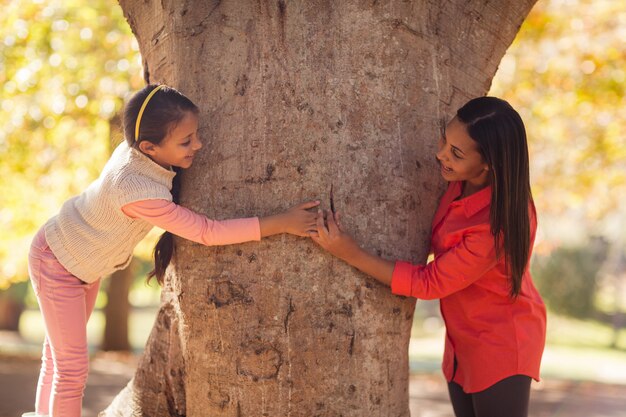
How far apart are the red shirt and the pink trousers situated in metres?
1.38

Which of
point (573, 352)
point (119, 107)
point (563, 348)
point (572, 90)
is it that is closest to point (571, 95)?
point (572, 90)

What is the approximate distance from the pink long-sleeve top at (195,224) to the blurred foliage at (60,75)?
6.78 meters

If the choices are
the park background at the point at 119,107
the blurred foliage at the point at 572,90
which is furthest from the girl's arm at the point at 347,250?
the blurred foliage at the point at 572,90

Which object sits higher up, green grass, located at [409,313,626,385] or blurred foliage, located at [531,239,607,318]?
blurred foliage, located at [531,239,607,318]

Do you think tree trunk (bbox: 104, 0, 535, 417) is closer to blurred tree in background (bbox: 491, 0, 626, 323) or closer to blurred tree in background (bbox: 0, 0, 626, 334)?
blurred tree in background (bbox: 0, 0, 626, 334)

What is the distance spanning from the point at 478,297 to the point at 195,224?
1.18 m

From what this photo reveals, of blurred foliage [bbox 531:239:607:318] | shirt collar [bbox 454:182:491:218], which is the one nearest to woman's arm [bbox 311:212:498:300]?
shirt collar [bbox 454:182:491:218]

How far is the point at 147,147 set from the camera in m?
2.93

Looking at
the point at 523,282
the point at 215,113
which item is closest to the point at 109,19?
the point at 215,113

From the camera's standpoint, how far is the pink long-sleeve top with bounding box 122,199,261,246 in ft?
9.09

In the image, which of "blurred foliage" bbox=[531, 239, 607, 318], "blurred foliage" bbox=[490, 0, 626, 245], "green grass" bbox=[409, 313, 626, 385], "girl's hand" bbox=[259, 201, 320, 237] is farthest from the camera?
"blurred foliage" bbox=[531, 239, 607, 318]

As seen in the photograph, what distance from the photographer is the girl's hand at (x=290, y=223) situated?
2762 mm

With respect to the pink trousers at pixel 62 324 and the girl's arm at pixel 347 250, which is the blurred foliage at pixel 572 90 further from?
the pink trousers at pixel 62 324

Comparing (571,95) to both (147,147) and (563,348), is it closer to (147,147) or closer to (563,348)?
(563,348)
